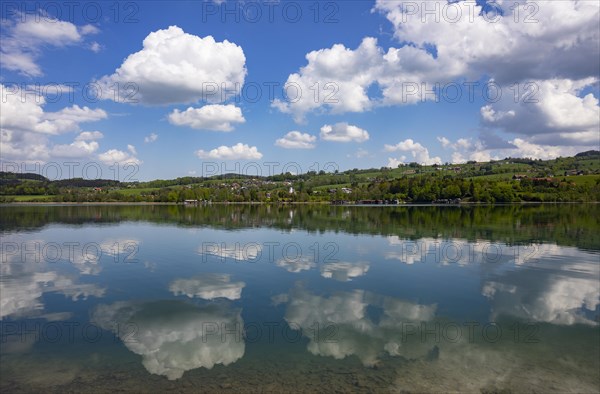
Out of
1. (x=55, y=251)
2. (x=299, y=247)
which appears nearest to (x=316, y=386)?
(x=299, y=247)

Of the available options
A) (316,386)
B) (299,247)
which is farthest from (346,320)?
(299,247)

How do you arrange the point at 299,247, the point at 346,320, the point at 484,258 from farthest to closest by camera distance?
the point at 299,247
the point at 484,258
the point at 346,320

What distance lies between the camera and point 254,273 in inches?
1091

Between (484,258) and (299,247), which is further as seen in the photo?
(299,247)

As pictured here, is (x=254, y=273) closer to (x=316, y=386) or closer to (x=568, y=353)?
(x=316, y=386)

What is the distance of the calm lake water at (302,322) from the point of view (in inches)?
491

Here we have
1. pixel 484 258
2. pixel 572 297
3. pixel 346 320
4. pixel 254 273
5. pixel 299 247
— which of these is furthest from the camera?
pixel 299 247

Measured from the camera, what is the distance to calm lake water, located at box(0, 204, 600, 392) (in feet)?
40.9

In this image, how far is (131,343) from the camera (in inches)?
593

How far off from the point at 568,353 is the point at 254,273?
18.3 m

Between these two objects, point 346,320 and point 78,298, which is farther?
point 78,298

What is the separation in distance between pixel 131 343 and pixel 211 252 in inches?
867

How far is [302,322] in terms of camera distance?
17391mm

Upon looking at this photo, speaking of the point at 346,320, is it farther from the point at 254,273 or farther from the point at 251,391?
the point at 254,273
